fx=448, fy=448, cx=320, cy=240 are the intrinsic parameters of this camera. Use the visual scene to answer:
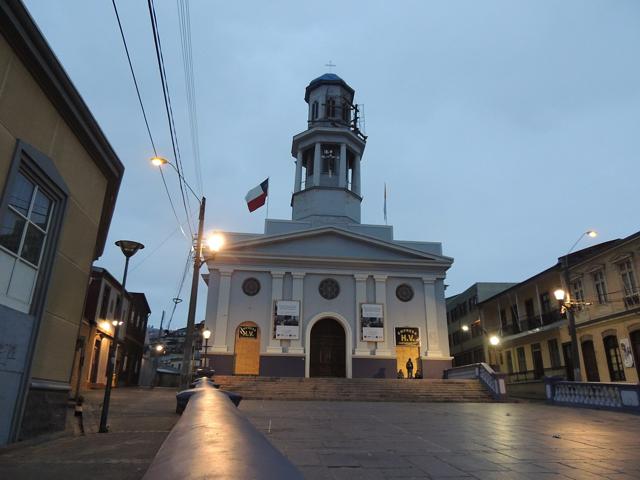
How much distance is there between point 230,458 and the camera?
4.52 feet

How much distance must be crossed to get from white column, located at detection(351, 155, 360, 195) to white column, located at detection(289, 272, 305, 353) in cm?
932

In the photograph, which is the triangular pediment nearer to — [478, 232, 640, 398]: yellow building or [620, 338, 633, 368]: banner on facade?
[478, 232, 640, 398]: yellow building

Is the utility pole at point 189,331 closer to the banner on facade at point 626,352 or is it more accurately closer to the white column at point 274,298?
the white column at point 274,298

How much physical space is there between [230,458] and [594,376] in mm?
29792

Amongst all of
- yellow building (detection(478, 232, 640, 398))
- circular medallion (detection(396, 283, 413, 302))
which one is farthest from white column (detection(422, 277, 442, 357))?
yellow building (detection(478, 232, 640, 398))

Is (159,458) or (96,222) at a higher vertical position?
(96,222)

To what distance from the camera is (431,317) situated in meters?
29.8

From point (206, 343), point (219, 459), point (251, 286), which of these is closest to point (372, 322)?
point (251, 286)

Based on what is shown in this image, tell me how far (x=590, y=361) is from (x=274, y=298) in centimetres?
1918

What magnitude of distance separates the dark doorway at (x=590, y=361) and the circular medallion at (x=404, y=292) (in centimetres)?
1055

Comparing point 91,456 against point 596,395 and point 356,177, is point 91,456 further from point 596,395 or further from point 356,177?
point 356,177

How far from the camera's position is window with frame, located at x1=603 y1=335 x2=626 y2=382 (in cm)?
2330

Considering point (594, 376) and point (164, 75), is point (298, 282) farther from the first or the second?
point (164, 75)

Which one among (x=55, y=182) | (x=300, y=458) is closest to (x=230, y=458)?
(x=300, y=458)
